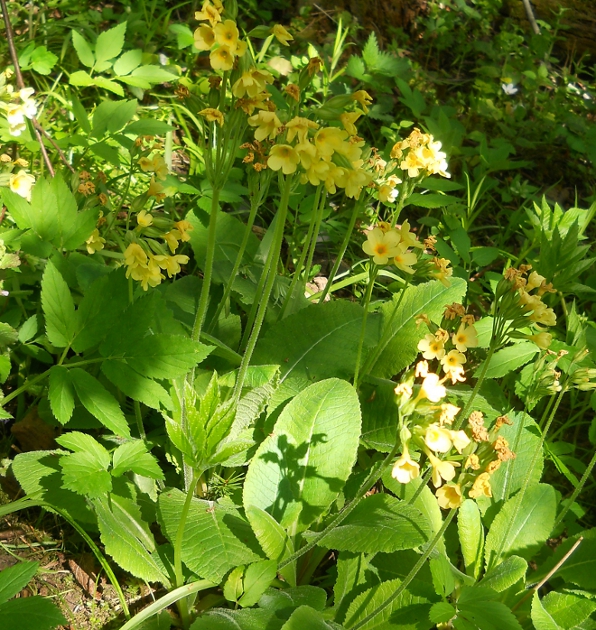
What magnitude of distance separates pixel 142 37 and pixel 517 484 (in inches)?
142

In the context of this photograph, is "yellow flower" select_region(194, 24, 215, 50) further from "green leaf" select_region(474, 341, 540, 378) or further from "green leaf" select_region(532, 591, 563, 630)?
"green leaf" select_region(532, 591, 563, 630)

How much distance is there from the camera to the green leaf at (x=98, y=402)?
1780 mm

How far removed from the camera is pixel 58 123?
3.49m

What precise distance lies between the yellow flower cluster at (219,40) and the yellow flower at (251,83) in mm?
46

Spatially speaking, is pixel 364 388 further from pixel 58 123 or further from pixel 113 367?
pixel 58 123

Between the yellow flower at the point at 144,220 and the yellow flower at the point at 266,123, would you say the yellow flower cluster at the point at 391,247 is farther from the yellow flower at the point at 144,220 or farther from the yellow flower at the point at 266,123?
the yellow flower at the point at 144,220

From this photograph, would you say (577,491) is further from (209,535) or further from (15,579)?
(15,579)

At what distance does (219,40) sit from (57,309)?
36.3 inches

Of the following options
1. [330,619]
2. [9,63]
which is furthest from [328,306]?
[9,63]

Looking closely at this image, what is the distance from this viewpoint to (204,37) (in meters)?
1.61

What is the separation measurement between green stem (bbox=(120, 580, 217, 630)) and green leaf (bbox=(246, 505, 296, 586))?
19 centimetres

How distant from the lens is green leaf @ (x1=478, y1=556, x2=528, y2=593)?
6.45 feet

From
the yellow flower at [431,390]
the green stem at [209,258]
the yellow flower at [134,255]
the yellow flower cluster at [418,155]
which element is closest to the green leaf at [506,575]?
the yellow flower at [431,390]

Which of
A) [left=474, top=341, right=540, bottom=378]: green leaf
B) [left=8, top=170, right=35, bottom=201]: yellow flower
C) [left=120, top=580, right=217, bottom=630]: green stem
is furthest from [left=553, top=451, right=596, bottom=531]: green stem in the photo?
[left=8, top=170, right=35, bottom=201]: yellow flower
